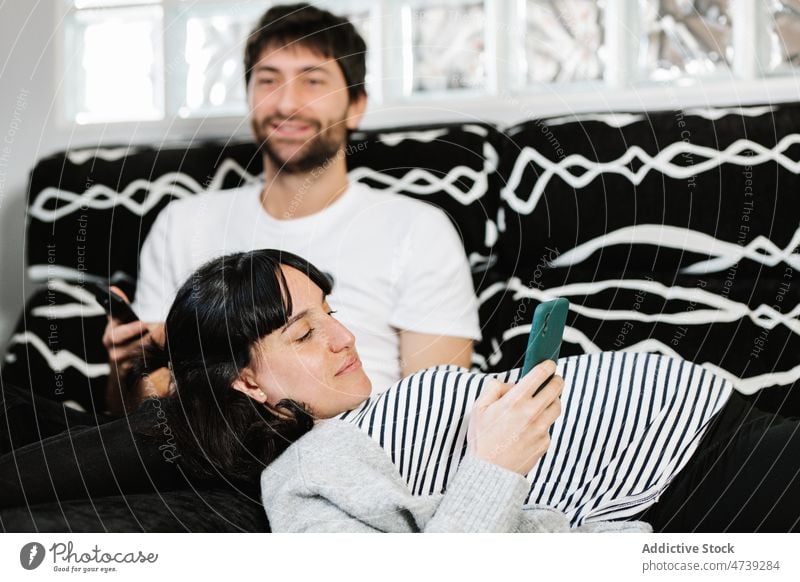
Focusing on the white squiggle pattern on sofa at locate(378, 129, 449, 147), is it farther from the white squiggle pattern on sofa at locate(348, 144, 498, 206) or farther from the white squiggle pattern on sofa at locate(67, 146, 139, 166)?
the white squiggle pattern on sofa at locate(67, 146, 139, 166)

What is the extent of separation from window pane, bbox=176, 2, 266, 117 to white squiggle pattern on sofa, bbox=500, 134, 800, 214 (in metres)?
0.28

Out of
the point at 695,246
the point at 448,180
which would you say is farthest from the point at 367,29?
the point at 695,246

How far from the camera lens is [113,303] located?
77cm

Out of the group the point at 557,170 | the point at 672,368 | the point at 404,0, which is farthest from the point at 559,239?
the point at 404,0

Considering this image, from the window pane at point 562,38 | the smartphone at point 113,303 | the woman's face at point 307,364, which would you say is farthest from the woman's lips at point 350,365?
the window pane at point 562,38

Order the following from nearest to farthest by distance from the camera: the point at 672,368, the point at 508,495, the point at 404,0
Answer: the point at 508,495
the point at 672,368
the point at 404,0

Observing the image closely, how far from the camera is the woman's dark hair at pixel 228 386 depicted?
0.60 meters

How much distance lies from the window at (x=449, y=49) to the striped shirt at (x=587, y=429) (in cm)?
29

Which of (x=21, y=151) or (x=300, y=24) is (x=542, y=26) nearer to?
(x=300, y=24)

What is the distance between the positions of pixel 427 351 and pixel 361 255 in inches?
4.2

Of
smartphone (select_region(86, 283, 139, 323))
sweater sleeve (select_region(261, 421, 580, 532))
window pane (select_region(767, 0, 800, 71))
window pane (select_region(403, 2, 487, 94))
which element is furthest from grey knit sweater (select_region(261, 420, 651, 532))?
window pane (select_region(767, 0, 800, 71))

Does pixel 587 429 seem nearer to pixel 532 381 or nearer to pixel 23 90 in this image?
pixel 532 381

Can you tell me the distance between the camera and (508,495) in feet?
1.74
